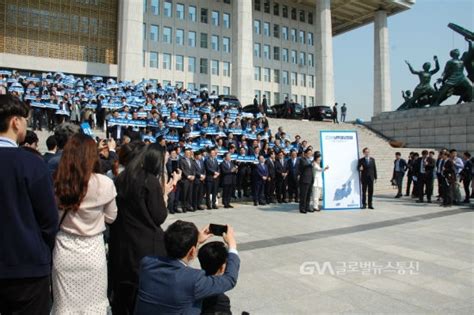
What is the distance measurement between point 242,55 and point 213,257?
3564cm

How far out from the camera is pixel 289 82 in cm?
5356

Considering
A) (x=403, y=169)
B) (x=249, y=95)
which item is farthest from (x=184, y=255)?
(x=249, y=95)

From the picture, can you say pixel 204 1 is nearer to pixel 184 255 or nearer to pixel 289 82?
pixel 289 82

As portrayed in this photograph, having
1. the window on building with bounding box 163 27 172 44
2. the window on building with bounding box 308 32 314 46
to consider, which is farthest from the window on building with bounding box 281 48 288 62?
the window on building with bounding box 163 27 172 44

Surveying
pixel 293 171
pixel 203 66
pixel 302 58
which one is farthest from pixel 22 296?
pixel 302 58

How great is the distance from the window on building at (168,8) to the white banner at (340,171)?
3765 cm

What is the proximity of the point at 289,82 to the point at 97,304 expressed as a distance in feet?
173

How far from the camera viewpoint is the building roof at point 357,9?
49250 millimetres

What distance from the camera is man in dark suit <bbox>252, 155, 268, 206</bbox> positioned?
501 inches

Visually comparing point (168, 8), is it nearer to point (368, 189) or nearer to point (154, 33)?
point (154, 33)

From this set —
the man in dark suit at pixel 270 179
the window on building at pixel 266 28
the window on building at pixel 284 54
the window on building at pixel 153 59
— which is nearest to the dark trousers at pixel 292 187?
the man in dark suit at pixel 270 179

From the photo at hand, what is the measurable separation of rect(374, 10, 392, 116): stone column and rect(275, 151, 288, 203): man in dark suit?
124 feet

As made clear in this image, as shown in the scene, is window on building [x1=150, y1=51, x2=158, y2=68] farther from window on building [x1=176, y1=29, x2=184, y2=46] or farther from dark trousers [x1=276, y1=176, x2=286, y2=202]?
dark trousers [x1=276, y1=176, x2=286, y2=202]

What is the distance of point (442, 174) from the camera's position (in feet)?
42.5
